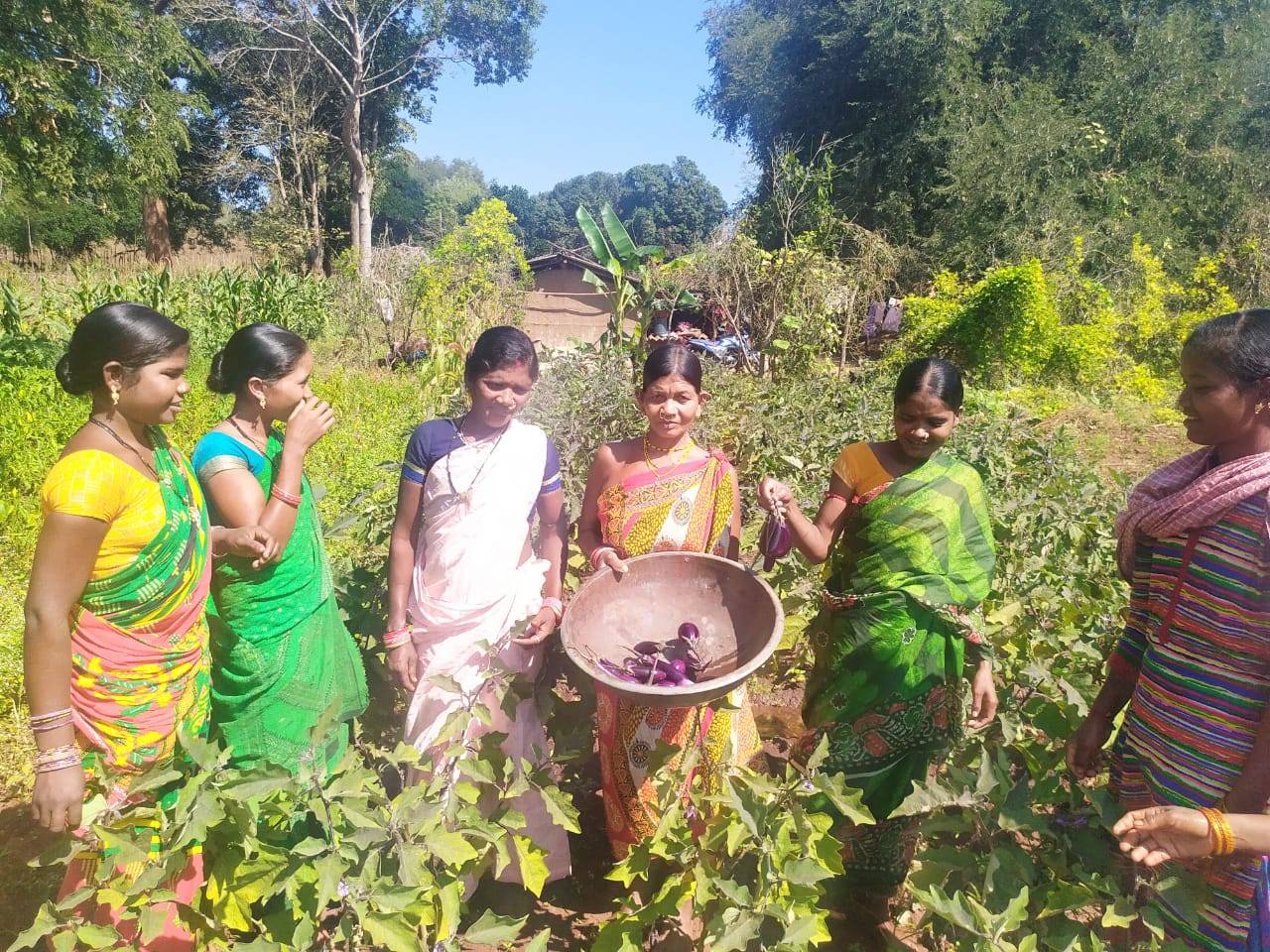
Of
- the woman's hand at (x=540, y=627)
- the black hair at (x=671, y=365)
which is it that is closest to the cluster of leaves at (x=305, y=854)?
the woman's hand at (x=540, y=627)

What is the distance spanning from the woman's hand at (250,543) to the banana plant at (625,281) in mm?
4160

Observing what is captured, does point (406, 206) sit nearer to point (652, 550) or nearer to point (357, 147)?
point (357, 147)

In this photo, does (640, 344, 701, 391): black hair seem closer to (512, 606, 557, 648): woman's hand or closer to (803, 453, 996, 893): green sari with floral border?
(803, 453, 996, 893): green sari with floral border

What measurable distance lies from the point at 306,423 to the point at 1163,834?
201 cm

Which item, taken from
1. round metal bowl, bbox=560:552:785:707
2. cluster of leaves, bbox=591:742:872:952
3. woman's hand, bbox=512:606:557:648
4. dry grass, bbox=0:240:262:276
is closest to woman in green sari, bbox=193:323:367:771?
woman's hand, bbox=512:606:557:648

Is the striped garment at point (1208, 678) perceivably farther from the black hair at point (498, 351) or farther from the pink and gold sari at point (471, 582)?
the black hair at point (498, 351)

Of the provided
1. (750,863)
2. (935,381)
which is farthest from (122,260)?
(750,863)

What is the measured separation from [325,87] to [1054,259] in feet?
69.9

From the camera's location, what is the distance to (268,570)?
1949mm

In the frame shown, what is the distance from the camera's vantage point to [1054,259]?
544 inches

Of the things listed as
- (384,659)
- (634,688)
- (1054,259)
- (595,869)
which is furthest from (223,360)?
(1054,259)

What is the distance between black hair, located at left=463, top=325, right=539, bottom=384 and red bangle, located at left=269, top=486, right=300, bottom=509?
0.56 m

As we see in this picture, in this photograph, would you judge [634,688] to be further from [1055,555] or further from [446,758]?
[1055,555]

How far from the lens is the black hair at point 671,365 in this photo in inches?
82.0
